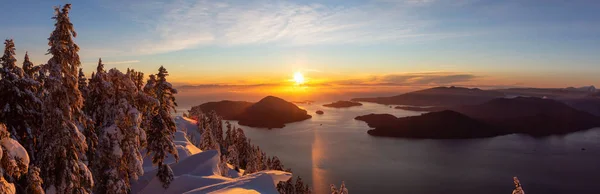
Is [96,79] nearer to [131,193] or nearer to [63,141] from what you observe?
[63,141]

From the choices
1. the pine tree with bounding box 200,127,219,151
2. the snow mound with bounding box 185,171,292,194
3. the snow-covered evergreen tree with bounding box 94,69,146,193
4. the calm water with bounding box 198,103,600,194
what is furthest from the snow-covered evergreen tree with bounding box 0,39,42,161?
the calm water with bounding box 198,103,600,194

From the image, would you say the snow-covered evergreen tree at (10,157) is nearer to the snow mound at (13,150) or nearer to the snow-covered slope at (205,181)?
the snow mound at (13,150)

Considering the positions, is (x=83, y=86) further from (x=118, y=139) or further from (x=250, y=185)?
(x=250, y=185)

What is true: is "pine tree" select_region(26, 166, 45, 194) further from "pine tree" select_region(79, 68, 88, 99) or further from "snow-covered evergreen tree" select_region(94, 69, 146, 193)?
"pine tree" select_region(79, 68, 88, 99)

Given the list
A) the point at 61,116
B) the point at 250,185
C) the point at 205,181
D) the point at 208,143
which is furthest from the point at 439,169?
the point at 61,116

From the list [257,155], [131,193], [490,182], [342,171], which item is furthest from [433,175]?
[131,193]

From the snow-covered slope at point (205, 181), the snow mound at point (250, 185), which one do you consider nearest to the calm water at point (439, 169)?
the snow-covered slope at point (205, 181)

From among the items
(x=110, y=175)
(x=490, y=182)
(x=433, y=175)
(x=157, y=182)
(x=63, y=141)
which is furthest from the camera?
(x=433, y=175)
